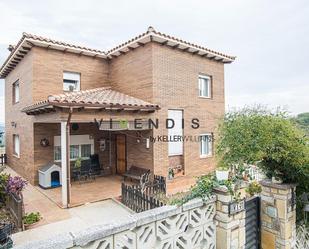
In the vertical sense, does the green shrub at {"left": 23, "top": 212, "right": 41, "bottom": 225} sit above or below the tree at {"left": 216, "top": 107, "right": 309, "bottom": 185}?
below

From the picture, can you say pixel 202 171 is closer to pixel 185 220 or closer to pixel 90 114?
pixel 90 114

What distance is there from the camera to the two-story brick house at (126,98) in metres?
12.5

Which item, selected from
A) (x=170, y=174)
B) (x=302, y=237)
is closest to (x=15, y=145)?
(x=170, y=174)

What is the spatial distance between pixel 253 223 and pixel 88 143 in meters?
11.3

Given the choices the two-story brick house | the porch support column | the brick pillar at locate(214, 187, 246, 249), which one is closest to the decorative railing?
the brick pillar at locate(214, 187, 246, 249)

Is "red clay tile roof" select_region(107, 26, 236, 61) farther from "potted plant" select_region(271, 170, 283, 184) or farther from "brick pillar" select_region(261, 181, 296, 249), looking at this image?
"brick pillar" select_region(261, 181, 296, 249)

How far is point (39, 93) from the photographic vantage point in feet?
42.8

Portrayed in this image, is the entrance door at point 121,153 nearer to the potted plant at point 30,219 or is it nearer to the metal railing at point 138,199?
the metal railing at point 138,199

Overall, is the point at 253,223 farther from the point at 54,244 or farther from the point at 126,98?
the point at 126,98

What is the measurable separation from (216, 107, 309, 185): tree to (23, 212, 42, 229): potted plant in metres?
6.58

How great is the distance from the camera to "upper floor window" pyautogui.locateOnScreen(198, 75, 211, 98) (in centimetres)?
1579

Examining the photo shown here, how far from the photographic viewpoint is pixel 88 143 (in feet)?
49.3

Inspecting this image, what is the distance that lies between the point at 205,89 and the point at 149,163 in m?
7.02

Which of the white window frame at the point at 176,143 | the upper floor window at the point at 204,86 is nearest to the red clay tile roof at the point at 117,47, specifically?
the upper floor window at the point at 204,86
